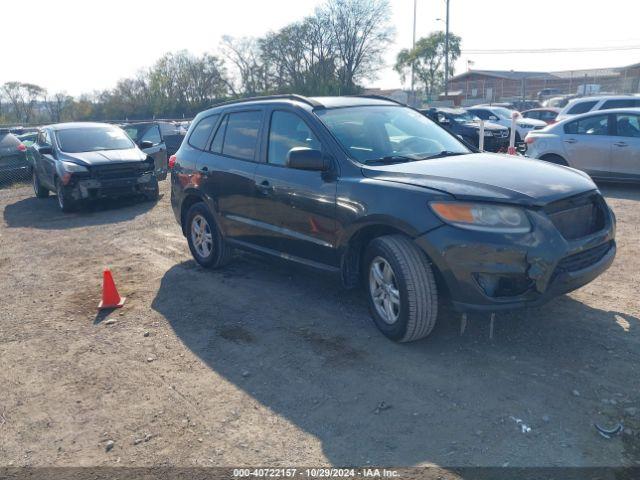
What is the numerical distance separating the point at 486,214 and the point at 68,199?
9.02m

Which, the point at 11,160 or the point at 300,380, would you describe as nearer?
the point at 300,380

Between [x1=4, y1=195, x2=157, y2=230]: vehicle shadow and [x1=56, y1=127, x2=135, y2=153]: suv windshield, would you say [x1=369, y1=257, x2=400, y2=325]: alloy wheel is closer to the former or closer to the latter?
[x1=4, y1=195, x2=157, y2=230]: vehicle shadow

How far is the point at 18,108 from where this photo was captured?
49.4 m

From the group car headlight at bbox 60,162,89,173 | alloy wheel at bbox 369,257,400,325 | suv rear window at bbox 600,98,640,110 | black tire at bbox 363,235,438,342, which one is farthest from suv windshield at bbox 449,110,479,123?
black tire at bbox 363,235,438,342

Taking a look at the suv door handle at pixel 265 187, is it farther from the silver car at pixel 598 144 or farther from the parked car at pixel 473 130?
the parked car at pixel 473 130

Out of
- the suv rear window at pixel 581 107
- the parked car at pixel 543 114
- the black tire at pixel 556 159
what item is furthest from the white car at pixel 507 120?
the black tire at pixel 556 159

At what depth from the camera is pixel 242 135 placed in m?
5.60

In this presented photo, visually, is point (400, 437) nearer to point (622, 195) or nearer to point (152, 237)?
point (152, 237)

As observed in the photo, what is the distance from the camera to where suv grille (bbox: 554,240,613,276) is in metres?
3.65

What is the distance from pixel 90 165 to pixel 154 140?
533 centimetres

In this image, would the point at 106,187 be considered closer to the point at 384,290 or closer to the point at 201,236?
the point at 201,236

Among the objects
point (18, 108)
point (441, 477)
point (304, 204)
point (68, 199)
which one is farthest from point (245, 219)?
point (18, 108)

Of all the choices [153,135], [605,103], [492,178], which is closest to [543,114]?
[605,103]

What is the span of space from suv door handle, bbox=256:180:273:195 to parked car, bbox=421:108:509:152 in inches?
435
